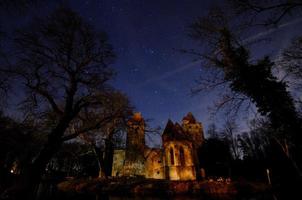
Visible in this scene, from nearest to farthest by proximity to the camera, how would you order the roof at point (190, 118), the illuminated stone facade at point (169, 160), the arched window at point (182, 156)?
the illuminated stone facade at point (169, 160) < the arched window at point (182, 156) < the roof at point (190, 118)

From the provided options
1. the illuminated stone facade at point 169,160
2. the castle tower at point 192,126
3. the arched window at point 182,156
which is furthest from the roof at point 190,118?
the arched window at point 182,156

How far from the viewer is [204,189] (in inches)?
867

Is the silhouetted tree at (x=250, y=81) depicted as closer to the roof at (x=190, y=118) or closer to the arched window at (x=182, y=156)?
the arched window at (x=182, y=156)

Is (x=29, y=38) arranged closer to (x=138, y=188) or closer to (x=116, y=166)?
(x=138, y=188)

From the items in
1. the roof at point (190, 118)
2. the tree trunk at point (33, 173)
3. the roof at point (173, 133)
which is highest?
the roof at point (190, 118)

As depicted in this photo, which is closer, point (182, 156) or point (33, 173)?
point (33, 173)

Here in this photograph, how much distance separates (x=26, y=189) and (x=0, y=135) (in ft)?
52.4

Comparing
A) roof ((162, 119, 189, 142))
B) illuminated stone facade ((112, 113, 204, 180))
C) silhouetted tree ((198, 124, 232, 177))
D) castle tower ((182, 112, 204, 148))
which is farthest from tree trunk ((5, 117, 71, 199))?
castle tower ((182, 112, 204, 148))

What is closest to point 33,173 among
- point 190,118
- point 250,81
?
point 250,81

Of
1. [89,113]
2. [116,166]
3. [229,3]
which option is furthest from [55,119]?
[116,166]

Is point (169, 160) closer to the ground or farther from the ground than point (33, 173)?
farther from the ground

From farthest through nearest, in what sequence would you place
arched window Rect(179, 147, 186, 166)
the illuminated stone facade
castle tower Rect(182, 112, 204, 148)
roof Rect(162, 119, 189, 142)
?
castle tower Rect(182, 112, 204, 148), roof Rect(162, 119, 189, 142), arched window Rect(179, 147, 186, 166), the illuminated stone facade

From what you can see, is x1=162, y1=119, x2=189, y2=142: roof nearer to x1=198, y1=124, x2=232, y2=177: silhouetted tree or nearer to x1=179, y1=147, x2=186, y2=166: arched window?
x1=179, y1=147, x2=186, y2=166: arched window

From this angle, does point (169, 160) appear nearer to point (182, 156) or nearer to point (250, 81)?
point (182, 156)
